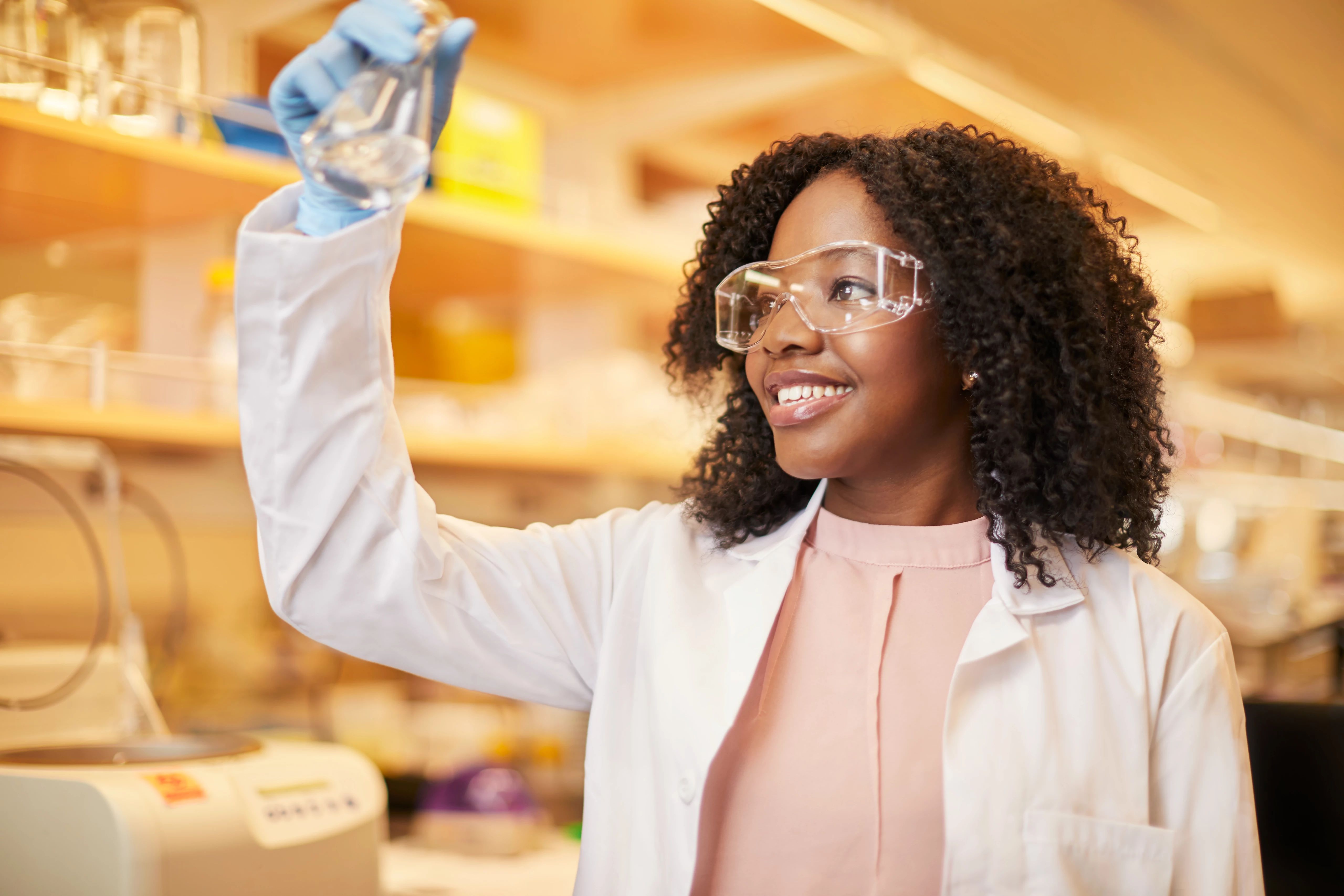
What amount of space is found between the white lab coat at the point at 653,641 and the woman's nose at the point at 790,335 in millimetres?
209

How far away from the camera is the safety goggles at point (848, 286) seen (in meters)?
1.11

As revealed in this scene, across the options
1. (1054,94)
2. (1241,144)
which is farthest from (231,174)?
(1241,144)

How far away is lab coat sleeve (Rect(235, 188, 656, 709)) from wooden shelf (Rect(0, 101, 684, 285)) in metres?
0.67

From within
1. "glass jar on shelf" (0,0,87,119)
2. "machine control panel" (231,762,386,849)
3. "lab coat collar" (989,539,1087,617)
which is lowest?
"machine control panel" (231,762,386,849)

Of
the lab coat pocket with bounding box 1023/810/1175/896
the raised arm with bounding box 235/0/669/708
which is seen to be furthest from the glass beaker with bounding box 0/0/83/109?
the lab coat pocket with bounding box 1023/810/1175/896

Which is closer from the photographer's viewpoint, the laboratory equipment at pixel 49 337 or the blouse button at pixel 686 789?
the blouse button at pixel 686 789

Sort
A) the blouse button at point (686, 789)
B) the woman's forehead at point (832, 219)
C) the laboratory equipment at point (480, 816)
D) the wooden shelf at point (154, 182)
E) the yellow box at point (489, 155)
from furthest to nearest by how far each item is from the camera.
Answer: the yellow box at point (489, 155)
the laboratory equipment at point (480, 816)
the wooden shelf at point (154, 182)
the woman's forehead at point (832, 219)
the blouse button at point (686, 789)

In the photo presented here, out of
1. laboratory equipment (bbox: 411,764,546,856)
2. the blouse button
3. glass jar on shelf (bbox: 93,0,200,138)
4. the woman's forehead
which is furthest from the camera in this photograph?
laboratory equipment (bbox: 411,764,546,856)

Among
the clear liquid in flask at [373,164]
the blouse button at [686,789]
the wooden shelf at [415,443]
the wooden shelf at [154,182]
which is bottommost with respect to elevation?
the blouse button at [686,789]

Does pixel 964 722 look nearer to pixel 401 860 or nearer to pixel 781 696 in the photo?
pixel 781 696

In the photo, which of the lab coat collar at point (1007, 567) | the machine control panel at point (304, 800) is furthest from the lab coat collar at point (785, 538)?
the machine control panel at point (304, 800)

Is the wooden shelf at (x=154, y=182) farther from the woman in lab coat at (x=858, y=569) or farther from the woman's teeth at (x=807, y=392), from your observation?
the woman's teeth at (x=807, y=392)

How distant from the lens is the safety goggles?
111cm

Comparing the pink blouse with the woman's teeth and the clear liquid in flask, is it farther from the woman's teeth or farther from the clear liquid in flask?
the clear liquid in flask
